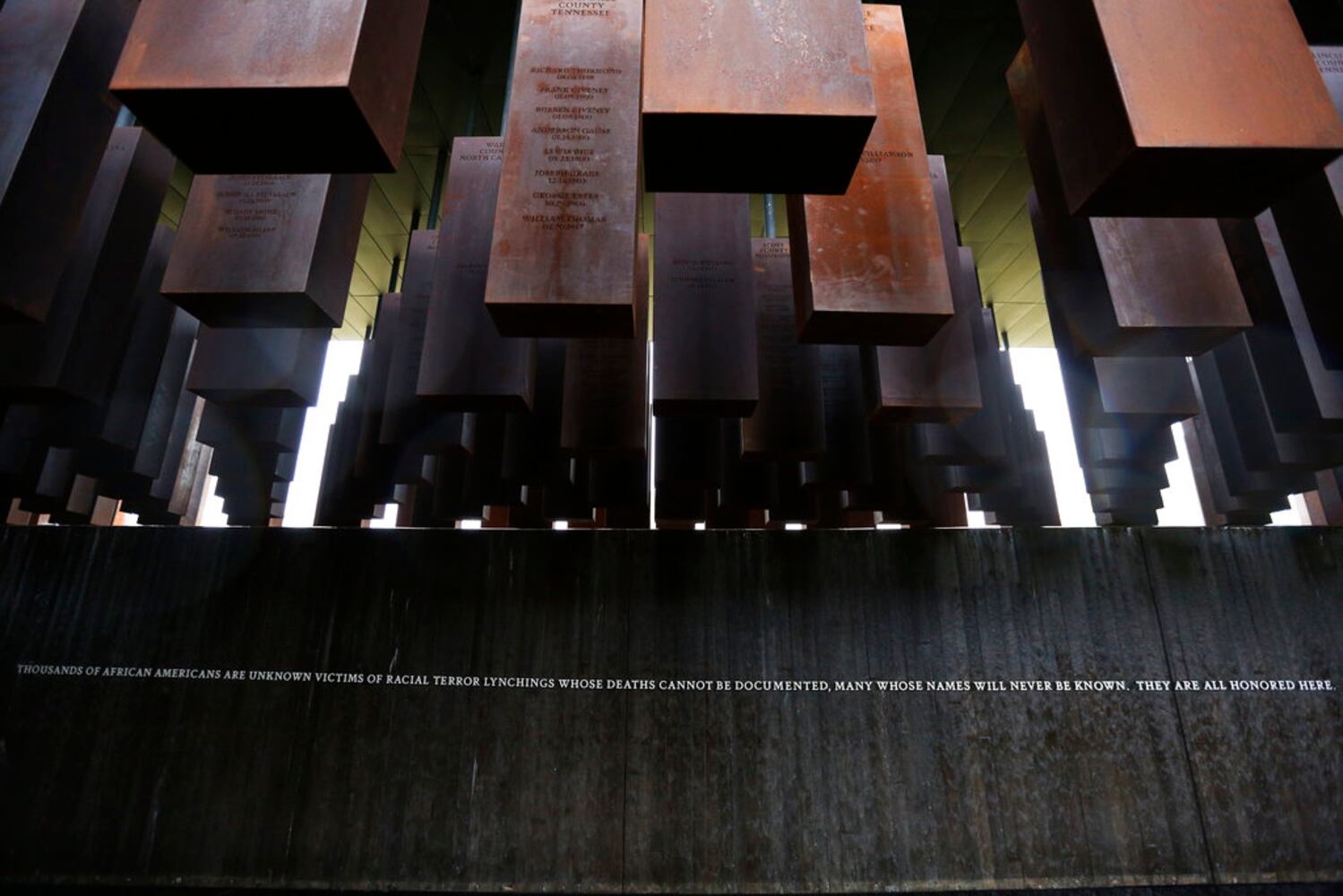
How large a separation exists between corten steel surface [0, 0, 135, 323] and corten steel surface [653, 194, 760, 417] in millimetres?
2142

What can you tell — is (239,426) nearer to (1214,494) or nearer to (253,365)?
(253,365)

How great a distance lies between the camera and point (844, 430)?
394 centimetres

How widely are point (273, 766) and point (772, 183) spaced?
17.0ft

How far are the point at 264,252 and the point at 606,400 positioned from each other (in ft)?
4.94

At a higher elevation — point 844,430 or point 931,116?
point 931,116

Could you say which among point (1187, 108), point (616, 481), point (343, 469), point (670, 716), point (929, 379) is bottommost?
point (670, 716)

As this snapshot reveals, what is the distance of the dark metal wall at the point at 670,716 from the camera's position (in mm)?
4547

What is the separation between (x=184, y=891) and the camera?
452 centimetres

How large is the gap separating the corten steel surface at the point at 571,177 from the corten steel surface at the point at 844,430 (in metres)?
2.08

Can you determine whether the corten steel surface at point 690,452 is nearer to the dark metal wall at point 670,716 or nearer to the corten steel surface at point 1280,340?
the dark metal wall at point 670,716

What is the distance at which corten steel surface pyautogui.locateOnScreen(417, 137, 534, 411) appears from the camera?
2.78 m

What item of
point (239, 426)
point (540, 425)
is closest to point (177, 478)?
point (239, 426)

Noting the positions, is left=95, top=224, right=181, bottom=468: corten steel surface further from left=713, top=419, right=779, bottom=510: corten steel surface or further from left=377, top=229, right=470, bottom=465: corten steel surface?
left=713, top=419, right=779, bottom=510: corten steel surface

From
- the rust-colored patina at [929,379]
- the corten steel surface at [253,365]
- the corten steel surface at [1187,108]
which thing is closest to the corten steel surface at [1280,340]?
the rust-colored patina at [929,379]
